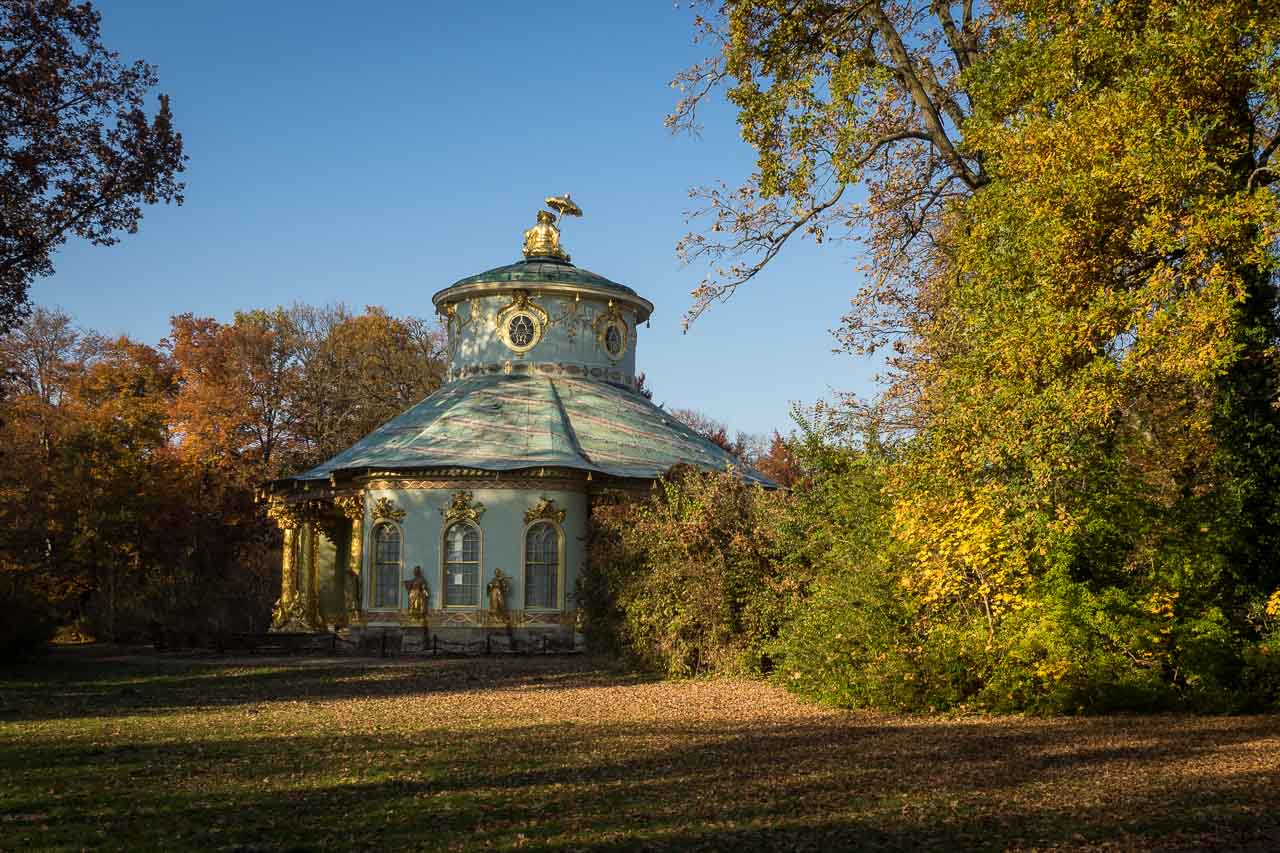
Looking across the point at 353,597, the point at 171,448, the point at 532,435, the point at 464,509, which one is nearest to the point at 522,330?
the point at 532,435

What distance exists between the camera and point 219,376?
45.4 metres

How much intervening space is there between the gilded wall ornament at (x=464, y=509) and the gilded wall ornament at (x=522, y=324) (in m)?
6.41

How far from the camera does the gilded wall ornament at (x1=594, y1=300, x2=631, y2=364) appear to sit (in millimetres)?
31969

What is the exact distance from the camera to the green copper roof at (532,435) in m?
26.6

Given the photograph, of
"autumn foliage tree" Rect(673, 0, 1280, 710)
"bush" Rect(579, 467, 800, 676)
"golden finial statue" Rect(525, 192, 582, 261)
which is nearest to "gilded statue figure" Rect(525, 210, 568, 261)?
"golden finial statue" Rect(525, 192, 582, 261)

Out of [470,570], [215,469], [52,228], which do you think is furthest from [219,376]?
[52,228]

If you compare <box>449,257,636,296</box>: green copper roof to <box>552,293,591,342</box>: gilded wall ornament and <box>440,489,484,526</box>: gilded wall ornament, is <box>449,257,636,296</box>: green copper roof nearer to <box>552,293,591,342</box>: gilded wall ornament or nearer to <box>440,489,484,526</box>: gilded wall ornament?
<box>552,293,591,342</box>: gilded wall ornament

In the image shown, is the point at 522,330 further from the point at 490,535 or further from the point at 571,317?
the point at 490,535

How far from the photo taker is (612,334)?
32.4 m

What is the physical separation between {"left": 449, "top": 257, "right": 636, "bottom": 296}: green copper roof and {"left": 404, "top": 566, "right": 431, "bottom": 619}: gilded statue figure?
906cm

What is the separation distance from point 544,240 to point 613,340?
3797 mm

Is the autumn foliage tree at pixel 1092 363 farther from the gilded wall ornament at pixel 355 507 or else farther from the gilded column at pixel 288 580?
the gilded column at pixel 288 580

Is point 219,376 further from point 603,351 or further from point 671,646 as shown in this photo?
point 671,646

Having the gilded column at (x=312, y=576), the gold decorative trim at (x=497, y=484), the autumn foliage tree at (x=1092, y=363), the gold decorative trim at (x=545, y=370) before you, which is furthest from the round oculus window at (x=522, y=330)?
the autumn foliage tree at (x=1092, y=363)
